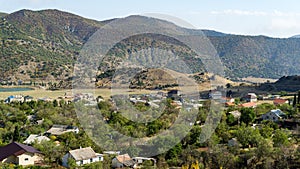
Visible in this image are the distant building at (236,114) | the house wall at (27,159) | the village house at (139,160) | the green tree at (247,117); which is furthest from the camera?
the distant building at (236,114)

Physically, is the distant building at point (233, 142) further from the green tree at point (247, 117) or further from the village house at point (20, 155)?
the village house at point (20, 155)

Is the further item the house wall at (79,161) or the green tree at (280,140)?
the house wall at (79,161)

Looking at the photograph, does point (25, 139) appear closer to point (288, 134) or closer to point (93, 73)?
point (288, 134)

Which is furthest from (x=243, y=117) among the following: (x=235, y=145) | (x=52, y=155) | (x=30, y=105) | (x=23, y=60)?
(x=23, y=60)

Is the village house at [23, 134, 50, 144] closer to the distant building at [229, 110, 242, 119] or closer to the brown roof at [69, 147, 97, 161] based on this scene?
the brown roof at [69, 147, 97, 161]

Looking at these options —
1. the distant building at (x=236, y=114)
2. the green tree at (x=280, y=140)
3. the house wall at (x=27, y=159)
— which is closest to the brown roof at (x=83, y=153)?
the house wall at (x=27, y=159)

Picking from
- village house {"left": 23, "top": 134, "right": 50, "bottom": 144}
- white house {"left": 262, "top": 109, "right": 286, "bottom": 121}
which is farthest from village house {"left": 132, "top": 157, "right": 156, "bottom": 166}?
white house {"left": 262, "top": 109, "right": 286, "bottom": 121}

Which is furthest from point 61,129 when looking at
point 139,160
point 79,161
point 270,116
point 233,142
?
point 270,116
